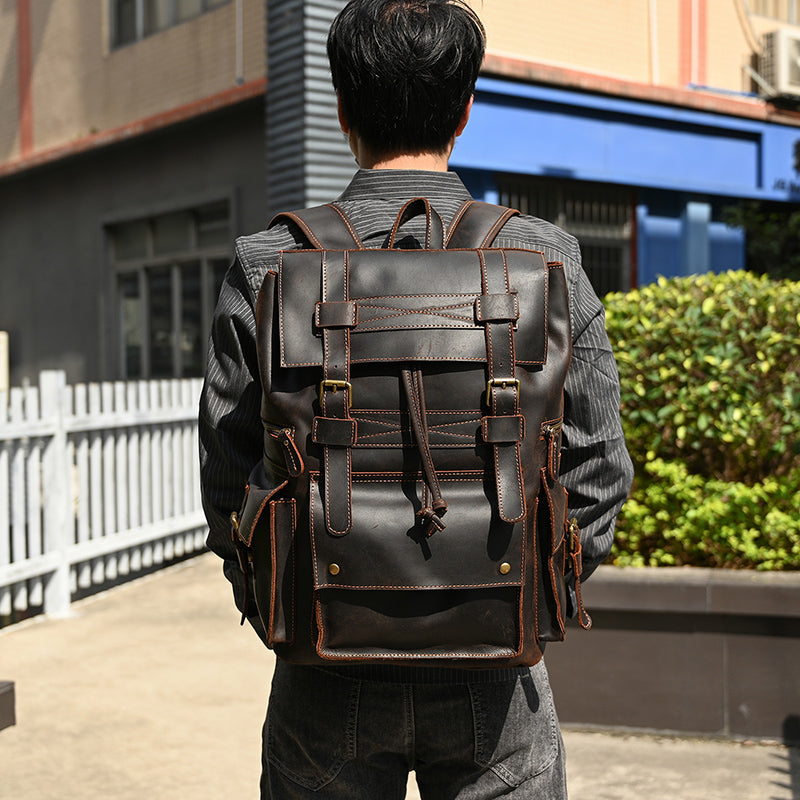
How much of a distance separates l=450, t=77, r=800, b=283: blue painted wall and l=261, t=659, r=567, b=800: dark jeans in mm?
8576

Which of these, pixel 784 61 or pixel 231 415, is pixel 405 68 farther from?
pixel 784 61

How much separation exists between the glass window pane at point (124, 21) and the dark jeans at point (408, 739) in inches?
478

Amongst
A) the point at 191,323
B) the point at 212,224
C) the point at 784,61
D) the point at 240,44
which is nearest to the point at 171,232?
the point at 212,224

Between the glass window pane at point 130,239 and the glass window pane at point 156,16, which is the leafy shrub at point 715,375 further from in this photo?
the glass window pane at point 130,239

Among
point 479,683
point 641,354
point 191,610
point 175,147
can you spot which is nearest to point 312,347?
point 479,683

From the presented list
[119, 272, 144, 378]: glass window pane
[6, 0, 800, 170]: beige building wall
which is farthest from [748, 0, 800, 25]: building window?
[119, 272, 144, 378]: glass window pane

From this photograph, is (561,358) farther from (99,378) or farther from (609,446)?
(99,378)

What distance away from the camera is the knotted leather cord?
152cm

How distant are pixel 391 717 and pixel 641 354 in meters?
2.95

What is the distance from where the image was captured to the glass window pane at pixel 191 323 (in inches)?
477

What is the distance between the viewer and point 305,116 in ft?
29.3

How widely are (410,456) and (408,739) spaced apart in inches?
18.9

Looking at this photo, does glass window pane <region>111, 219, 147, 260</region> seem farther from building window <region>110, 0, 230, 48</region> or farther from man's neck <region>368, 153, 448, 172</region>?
man's neck <region>368, 153, 448, 172</region>

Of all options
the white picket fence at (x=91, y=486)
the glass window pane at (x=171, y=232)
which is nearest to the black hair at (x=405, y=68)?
the white picket fence at (x=91, y=486)
